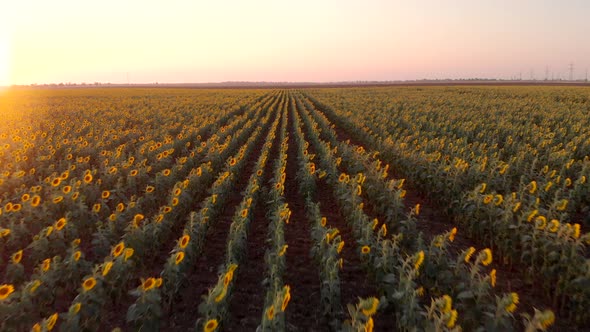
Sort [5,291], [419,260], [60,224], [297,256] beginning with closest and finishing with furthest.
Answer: [5,291] < [419,260] < [60,224] < [297,256]

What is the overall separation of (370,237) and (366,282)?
1.84 feet

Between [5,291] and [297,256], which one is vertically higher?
[5,291]

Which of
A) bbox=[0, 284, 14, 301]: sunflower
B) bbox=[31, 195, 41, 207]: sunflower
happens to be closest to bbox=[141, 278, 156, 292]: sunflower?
bbox=[0, 284, 14, 301]: sunflower

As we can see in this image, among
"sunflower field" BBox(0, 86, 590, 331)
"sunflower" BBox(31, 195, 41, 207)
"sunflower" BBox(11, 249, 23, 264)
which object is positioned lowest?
"sunflower field" BBox(0, 86, 590, 331)

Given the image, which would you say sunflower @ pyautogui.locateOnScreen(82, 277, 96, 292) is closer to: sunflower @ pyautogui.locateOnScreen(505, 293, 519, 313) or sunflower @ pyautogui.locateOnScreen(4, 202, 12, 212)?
sunflower @ pyautogui.locateOnScreen(4, 202, 12, 212)

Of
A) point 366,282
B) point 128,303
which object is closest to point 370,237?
point 366,282

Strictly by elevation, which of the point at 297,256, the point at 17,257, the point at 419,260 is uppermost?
the point at 419,260

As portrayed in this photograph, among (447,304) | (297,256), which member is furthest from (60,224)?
(447,304)

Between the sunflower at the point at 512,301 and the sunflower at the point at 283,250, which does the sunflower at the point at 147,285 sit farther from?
the sunflower at the point at 512,301

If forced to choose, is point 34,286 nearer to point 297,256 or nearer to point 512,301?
point 297,256

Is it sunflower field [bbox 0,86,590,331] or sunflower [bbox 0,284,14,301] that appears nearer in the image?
sunflower [bbox 0,284,14,301]

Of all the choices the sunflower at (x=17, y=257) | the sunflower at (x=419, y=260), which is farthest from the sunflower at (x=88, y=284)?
the sunflower at (x=419, y=260)

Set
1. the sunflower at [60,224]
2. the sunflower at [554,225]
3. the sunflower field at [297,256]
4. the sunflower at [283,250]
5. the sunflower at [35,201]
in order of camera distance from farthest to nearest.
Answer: the sunflower at [35,201], the sunflower at [60,224], the sunflower at [554,225], the sunflower at [283,250], the sunflower field at [297,256]

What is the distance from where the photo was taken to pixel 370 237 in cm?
457
